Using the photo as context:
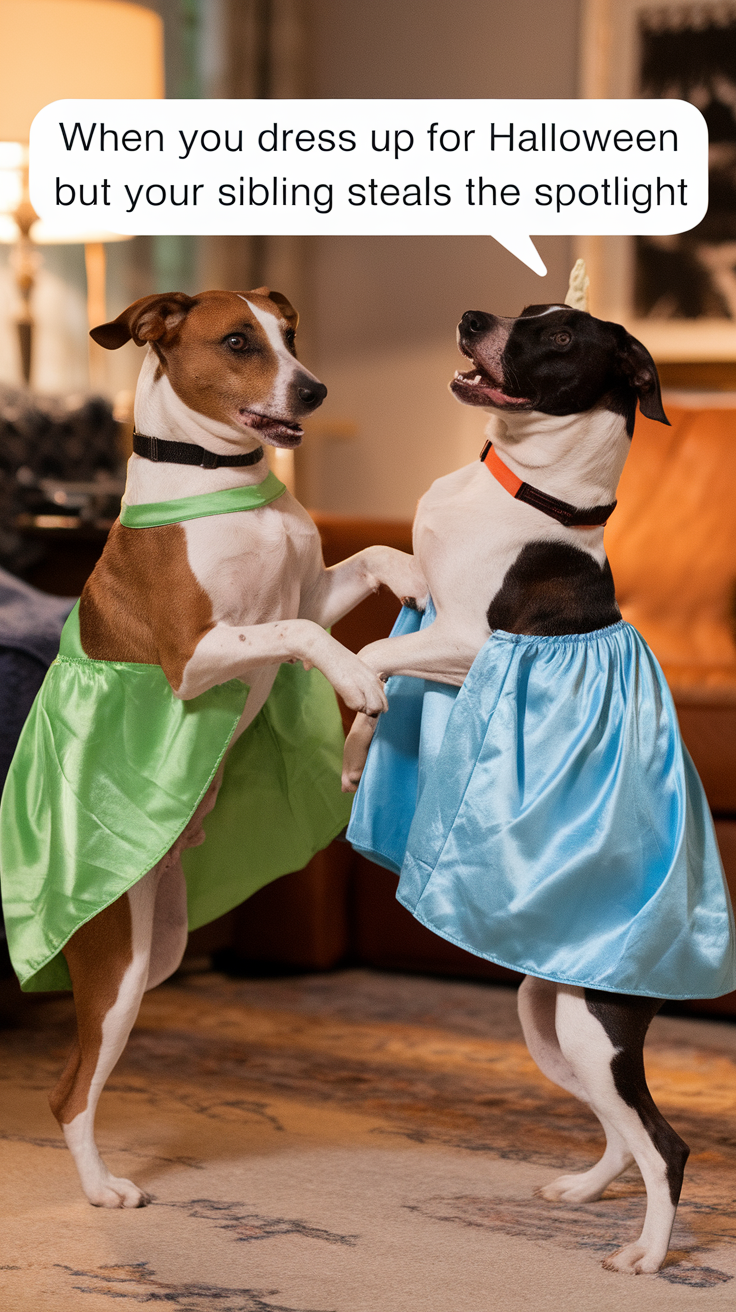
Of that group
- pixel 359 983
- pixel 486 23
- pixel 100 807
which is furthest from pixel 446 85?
pixel 100 807

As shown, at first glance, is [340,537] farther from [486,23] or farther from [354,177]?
[486,23]

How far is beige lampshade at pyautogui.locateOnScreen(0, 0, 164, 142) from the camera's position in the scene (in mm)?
3109

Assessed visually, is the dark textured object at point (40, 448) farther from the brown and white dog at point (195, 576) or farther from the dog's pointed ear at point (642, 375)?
the dog's pointed ear at point (642, 375)

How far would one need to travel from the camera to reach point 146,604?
161cm

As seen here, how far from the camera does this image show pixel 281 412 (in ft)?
4.93

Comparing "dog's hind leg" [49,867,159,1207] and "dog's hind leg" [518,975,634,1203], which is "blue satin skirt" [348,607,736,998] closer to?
"dog's hind leg" [518,975,634,1203]

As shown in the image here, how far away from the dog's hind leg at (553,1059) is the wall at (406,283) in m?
2.83

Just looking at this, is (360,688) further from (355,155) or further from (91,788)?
(355,155)

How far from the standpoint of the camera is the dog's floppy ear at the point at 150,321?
1.52 m

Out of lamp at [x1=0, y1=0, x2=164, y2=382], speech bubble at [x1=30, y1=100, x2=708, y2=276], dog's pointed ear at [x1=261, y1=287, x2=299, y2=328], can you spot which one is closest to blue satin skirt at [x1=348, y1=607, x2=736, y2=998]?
dog's pointed ear at [x1=261, y1=287, x2=299, y2=328]

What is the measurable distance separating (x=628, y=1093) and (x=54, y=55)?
275cm

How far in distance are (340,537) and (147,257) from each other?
2030 mm

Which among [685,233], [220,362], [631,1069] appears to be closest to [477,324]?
[220,362]

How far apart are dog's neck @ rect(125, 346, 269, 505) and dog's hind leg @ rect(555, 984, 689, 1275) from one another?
28.4 inches
